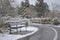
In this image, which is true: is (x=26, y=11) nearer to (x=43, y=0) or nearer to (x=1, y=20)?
(x=43, y=0)

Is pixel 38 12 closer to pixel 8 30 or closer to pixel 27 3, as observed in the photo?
pixel 27 3

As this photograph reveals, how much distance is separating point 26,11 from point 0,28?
47090 mm

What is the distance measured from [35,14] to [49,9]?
649 cm

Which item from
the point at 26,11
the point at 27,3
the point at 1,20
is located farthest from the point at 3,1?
the point at 27,3

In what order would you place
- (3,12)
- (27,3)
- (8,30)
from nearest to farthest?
(3,12) → (8,30) → (27,3)

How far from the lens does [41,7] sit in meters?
76.2

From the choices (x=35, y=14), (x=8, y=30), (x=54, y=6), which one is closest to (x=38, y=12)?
(x=35, y=14)

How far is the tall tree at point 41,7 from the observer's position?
75000 mm

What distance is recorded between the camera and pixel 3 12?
67.1 ft

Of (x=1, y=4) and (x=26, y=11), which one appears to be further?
(x=26, y=11)

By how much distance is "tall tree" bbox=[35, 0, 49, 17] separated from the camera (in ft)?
246

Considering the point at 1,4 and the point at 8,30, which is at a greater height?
the point at 1,4

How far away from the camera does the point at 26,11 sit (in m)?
68.4

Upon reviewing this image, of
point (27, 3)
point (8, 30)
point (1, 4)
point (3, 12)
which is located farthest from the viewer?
point (27, 3)
